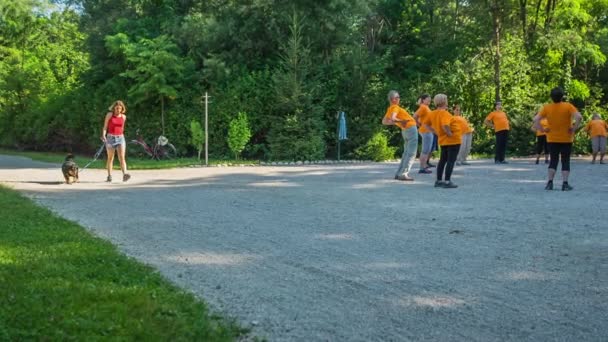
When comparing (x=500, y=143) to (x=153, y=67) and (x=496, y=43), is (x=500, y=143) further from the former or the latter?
(x=153, y=67)

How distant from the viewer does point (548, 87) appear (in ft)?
90.2

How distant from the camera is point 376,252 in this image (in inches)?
261

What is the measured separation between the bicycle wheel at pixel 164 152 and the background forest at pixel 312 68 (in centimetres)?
71

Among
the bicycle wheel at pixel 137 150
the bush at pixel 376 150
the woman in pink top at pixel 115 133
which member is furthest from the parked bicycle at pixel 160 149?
the woman in pink top at pixel 115 133

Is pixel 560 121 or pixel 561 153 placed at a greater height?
pixel 560 121

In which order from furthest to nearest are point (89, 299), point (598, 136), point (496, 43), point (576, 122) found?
point (496, 43)
point (598, 136)
point (576, 122)
point (89, 299)

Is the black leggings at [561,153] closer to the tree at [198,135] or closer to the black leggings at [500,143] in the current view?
the black leggings at [500,143]

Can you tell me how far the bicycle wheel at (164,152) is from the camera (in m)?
23.7

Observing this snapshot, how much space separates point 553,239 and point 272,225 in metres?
3.32

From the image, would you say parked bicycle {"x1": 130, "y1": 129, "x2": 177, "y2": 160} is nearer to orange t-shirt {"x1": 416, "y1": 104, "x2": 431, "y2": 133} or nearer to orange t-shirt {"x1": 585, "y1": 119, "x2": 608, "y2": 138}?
orange t-shirt {"x1": 416, "y1": 104, "x2": 431, "y2": 133}

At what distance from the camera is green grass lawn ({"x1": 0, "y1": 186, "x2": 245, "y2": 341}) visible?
4062 mm

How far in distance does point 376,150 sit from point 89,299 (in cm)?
1840

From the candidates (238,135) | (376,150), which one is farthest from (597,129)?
(238,135)

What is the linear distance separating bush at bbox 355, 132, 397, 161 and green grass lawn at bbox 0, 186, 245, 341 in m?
16.4
